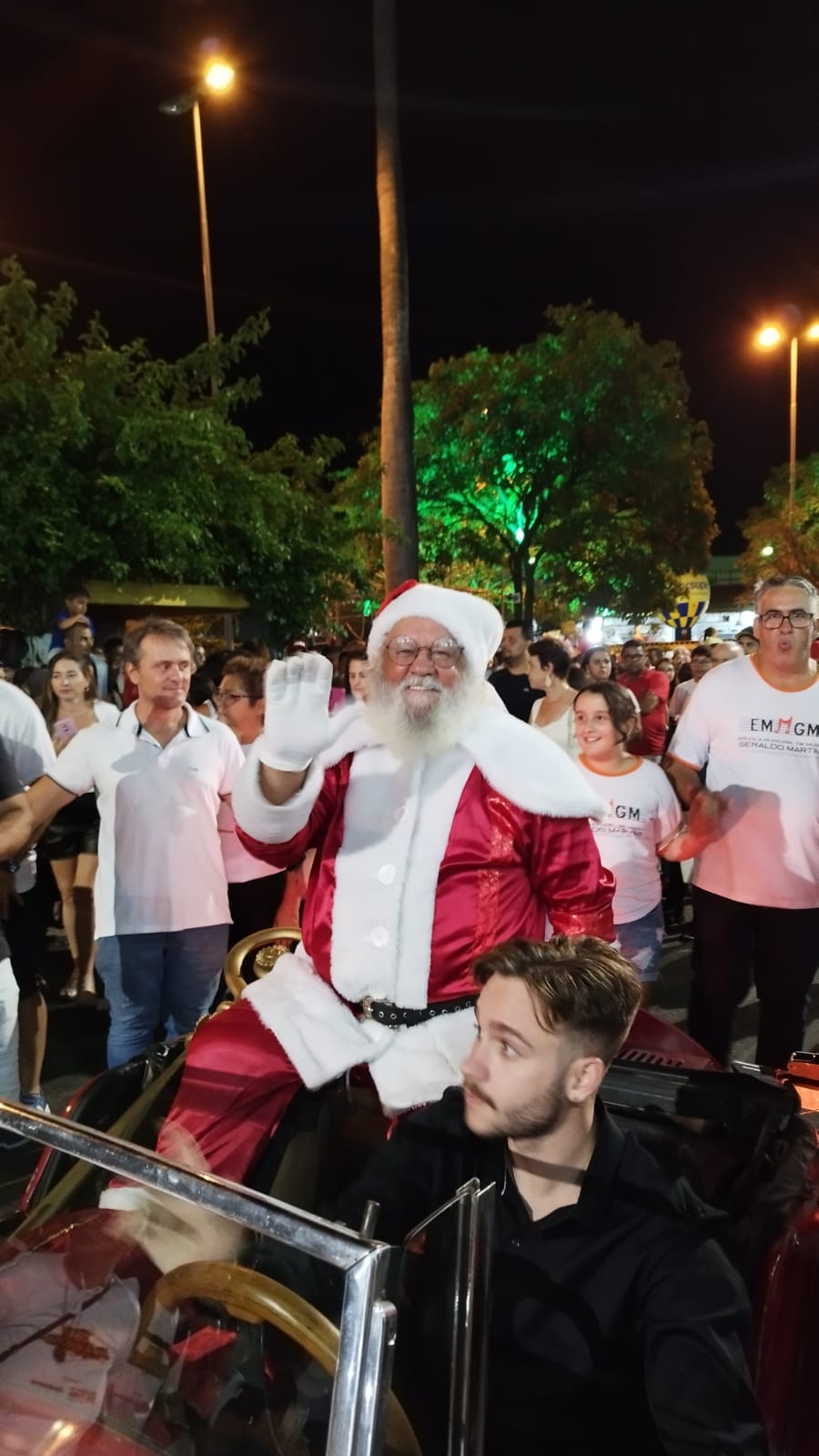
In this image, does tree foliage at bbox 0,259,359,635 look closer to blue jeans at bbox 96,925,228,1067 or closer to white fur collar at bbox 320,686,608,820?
blue jeans at bbox 96,925,228,1067

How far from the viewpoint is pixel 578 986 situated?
1731 millimetres

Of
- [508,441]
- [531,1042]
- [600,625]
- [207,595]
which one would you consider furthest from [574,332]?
[531,1042]

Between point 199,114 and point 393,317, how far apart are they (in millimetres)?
7115

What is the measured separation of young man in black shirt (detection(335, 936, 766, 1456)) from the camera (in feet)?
4.90

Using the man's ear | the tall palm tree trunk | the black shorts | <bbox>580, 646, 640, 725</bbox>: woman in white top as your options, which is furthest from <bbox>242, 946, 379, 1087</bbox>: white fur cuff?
the tall palm tree trunk

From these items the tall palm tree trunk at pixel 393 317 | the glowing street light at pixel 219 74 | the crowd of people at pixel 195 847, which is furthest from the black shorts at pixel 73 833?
the glowing street light at pixel 219 74

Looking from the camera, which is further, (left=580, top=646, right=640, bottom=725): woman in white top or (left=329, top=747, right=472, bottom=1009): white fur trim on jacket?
(left=580, top=646, right=640, bottom=725): woman in white top

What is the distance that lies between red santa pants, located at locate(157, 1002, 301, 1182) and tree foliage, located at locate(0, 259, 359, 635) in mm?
8337

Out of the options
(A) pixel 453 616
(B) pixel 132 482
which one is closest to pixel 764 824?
(A) pixel 453 616

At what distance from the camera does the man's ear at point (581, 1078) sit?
1699 millimetres

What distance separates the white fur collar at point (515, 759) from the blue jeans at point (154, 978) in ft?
4.46

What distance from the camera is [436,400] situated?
27.9m

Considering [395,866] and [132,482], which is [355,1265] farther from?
[132,482]

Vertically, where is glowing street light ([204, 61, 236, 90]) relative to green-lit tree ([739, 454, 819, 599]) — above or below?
above
